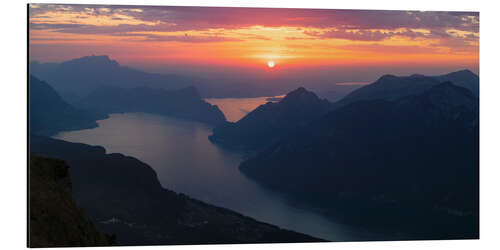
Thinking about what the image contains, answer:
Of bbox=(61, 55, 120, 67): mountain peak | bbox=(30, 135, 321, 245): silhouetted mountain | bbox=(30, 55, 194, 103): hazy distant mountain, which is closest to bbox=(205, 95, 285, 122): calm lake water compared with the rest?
bbox=(30, 55, 194, 103): hazy distant mountain

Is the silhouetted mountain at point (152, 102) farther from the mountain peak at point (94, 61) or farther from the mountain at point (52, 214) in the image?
the mountain at point (52, 214)

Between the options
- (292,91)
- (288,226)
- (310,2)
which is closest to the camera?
(310,2)

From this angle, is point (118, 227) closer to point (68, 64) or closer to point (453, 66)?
point (68, 64)

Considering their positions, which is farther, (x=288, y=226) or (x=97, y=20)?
(x=288, y=226)

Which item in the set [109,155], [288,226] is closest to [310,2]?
[109,155]

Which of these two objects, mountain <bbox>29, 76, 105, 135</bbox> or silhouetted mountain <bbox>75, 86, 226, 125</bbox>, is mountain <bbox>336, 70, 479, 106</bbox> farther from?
mountain <bbox>29, 76, 105, 135</bbox>

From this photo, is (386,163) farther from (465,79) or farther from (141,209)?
(141,209)
